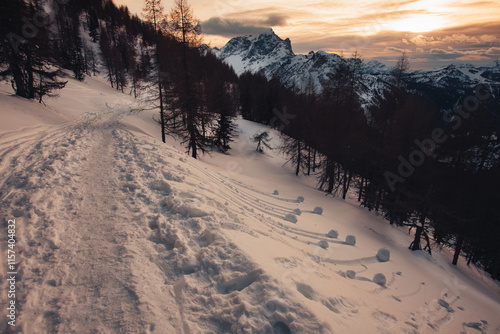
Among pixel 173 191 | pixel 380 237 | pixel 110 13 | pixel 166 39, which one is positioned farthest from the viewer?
pixel 110 13

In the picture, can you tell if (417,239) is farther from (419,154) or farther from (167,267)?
(167,267)

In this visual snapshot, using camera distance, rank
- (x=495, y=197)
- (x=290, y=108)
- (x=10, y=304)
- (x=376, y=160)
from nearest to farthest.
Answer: (x=10, y=304) → (x=495, y=197) → (x=376, y=160) → (x=290, y=108)

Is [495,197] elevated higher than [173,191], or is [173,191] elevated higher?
[173,191]

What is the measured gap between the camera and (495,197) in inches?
592

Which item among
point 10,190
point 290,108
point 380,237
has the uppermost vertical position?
point 290,108

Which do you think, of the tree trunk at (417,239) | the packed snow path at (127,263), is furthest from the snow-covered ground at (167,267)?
the tree trunk at (417,239)

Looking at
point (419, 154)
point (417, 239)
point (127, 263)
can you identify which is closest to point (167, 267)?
point (127, 263)

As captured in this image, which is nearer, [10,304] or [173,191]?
[10,304]

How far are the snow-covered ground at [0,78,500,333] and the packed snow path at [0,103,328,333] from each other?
0.07 ft

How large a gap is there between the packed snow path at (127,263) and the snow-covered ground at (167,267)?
20mm

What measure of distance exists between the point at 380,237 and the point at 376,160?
26.2 feet

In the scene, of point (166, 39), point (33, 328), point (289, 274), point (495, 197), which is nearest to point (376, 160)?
point (495, 197)

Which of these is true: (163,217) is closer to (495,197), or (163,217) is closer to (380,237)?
(380,237)

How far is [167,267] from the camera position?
171 inches
